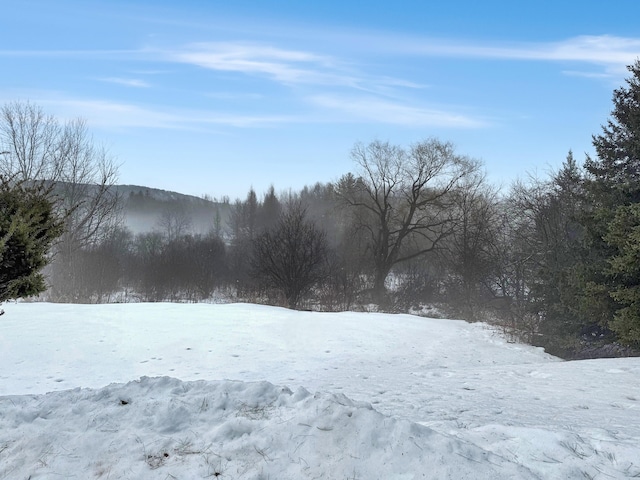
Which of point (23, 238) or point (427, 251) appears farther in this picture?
point (427, 251)

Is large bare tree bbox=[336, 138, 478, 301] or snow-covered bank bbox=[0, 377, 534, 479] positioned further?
large bare tree bbox=[336, 138, 478, 301]

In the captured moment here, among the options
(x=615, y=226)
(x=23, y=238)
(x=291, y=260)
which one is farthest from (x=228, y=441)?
(x=291, y=260)

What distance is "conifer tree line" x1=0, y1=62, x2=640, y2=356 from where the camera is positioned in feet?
38.9

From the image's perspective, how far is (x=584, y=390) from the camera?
652cm

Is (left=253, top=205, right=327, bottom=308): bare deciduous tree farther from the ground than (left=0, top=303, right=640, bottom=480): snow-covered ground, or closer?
farther from the ground

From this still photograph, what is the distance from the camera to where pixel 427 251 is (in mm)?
31125

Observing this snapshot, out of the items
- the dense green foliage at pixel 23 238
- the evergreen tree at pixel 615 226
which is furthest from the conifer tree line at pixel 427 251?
the dense green foliage at pixel 23 238

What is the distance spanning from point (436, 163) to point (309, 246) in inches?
521

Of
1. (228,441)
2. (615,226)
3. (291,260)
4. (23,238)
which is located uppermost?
(615,226)

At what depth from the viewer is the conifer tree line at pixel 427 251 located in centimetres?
1184

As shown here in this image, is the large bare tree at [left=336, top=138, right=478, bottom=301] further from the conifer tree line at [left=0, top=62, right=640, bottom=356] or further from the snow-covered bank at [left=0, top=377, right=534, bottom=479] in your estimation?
the snow-covered bank at [left=0, top=377, right=534, bottom=479]

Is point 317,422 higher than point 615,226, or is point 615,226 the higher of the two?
point 615,226

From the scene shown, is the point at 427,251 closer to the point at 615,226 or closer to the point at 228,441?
the point at 615,226

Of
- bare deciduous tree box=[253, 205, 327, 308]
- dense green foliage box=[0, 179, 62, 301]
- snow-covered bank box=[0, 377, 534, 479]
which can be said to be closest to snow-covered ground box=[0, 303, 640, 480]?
snow-covered bank box=[0, 377, 534, 479]
